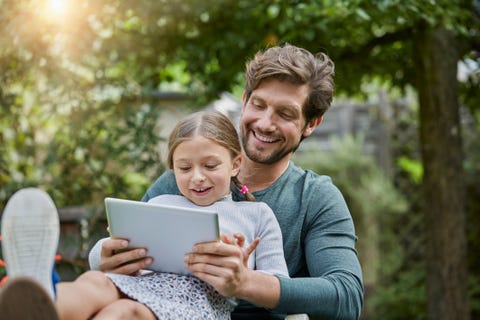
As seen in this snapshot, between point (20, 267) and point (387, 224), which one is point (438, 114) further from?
point (20, 267)

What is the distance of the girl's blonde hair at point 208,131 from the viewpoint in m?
1.93

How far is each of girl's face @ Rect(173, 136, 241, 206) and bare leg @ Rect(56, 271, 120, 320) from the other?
358 mm

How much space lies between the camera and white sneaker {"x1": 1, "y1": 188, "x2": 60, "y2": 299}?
1.29 metres

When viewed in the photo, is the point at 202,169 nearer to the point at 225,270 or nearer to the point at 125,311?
the point at 225,270

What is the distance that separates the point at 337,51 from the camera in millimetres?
4129

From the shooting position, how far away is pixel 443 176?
387 centimetres

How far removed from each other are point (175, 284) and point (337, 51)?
2616 mm

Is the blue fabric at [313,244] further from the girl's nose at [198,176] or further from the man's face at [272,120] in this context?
the girl's nose at [198,176]

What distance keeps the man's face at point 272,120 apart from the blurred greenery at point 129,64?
122 cm

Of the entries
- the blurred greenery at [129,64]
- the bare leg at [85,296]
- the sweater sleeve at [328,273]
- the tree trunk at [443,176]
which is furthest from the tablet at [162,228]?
the tree trunk at [443,176]

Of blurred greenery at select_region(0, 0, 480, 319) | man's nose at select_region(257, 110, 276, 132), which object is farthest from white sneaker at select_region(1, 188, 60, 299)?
blurred greenery at select_region(0, 0, 480, 319)

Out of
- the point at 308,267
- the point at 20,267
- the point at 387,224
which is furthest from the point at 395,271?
the point at 20,267

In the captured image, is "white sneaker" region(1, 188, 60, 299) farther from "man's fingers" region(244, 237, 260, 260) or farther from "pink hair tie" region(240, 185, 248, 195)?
"pink hair tie" region(240, 185, 248, 195)

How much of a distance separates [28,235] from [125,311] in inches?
14.4
